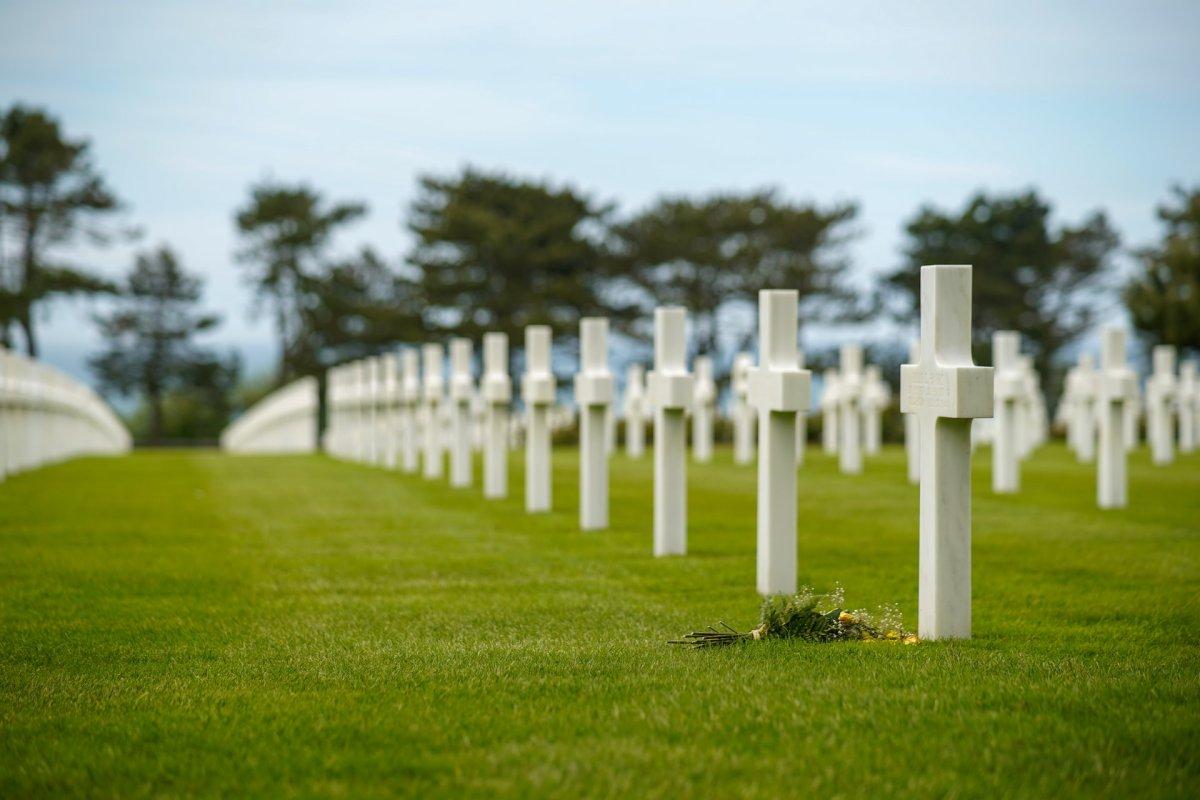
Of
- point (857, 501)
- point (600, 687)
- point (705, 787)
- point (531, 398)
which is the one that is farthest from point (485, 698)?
point (857, 501)

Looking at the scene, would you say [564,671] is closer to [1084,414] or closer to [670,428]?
[670,428]

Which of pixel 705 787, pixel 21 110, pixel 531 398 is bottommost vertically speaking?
pixel 705 787

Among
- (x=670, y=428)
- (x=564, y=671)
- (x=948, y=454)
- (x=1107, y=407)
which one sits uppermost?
(x=1107, y=407)

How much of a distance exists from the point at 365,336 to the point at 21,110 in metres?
17.4

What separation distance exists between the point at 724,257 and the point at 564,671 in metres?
50.8

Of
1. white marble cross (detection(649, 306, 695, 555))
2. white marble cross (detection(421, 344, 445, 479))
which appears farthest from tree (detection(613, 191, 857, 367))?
white marble cross (detection(649, 306, 695, 555))

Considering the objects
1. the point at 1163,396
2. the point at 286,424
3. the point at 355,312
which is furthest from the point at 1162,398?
the point at 355,312

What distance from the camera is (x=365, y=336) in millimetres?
55719

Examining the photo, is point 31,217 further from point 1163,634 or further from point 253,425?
point 1163,634

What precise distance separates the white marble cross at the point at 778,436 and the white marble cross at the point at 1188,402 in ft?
59.9

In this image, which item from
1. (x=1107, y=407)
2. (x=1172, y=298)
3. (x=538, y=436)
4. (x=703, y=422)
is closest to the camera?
(x=538, y=436)

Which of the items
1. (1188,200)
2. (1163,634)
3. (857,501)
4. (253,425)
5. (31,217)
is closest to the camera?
(1163,634)

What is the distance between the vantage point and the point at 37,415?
954 inches

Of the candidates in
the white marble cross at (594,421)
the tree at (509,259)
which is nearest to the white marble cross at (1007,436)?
the white marble cross at (594,421)
